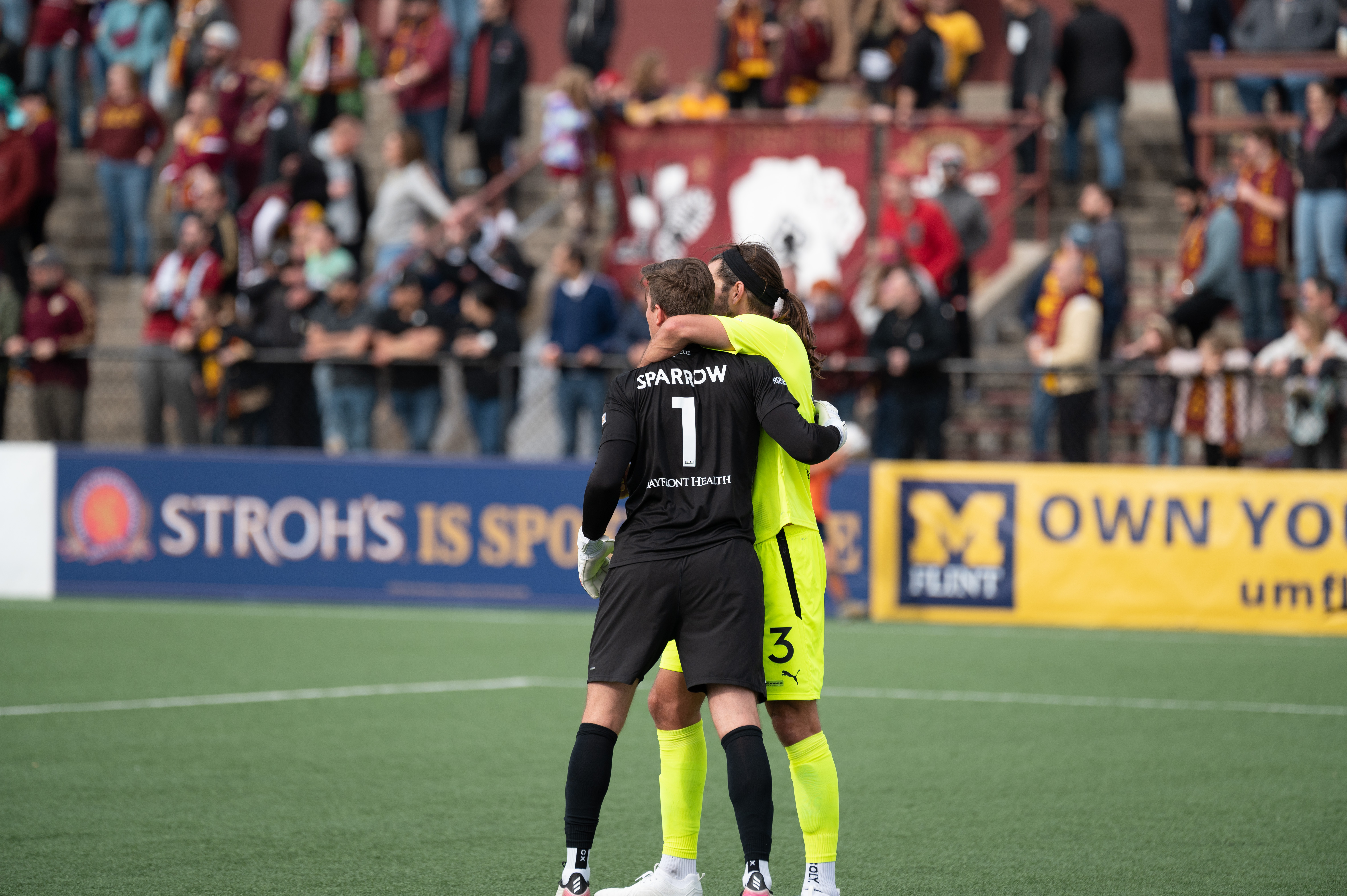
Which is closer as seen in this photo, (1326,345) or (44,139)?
(1326,345)

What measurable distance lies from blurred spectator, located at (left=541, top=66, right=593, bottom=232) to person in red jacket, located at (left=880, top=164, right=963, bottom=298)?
3.28m

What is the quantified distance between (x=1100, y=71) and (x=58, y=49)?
12.0 m

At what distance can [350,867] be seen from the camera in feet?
18.8

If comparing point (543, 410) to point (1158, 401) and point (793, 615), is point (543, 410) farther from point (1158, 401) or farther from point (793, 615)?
point (793, 615)

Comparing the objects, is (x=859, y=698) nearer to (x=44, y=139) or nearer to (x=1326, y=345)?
(x=1326, y=345)

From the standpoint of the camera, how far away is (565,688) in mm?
9812

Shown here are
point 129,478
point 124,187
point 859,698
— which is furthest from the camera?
point 124,187

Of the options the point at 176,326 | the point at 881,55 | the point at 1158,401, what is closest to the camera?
the point at 1158,401

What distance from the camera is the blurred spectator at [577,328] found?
45.4 ft

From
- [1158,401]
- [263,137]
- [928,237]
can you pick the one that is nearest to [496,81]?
[263,137]

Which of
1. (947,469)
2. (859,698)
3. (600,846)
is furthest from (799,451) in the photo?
(947,469)

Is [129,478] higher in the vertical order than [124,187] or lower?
lower

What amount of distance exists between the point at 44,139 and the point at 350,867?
1333 centimetres

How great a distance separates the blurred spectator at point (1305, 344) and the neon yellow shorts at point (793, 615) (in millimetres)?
8210
